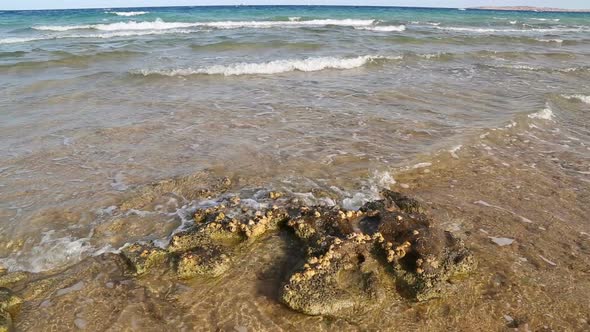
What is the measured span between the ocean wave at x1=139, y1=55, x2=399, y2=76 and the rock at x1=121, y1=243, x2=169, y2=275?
9094 mm

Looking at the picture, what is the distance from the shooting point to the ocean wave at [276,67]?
12.4m

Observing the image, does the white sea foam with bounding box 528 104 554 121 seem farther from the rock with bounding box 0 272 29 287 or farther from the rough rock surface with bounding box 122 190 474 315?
the rock with bounding box 0 272 29 287

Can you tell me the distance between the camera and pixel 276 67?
13344mm

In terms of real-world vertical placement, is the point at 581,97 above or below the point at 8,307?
above

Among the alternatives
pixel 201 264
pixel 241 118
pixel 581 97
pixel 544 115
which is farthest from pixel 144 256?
pixel 581 97

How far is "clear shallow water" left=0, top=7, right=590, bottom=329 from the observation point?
4863mm

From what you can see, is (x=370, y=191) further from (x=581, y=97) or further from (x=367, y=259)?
(x=581, y=97)

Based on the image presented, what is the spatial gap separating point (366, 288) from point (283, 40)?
1732 cm

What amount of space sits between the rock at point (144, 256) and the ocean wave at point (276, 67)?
909 cm

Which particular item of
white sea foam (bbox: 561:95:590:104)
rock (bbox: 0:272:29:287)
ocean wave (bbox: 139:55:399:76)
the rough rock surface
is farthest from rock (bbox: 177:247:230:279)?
white sea foam (bbox: 561:95:590:104)

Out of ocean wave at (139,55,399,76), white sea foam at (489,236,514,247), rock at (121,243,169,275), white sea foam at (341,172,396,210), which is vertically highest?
ocean wave at (139,55,399,76)

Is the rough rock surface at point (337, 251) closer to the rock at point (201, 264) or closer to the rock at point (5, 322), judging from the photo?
the rock at point (201, 264)

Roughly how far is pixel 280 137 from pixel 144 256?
378cm

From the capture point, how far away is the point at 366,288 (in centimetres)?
355
